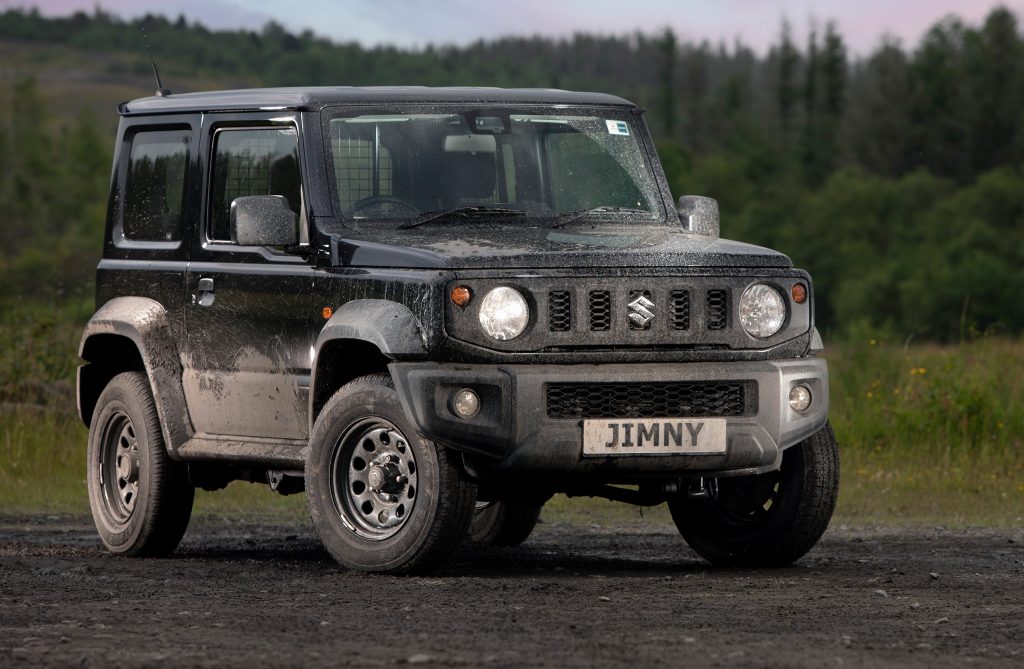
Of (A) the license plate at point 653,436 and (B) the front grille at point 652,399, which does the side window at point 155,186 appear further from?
(A) the license plate at point 653,436

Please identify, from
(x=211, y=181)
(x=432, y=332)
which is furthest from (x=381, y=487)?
(x=211, y=181)

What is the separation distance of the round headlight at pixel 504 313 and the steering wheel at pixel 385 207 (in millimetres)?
1057

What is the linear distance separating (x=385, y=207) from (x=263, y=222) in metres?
0.56

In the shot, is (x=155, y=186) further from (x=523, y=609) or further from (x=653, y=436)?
(x=523, y=609)

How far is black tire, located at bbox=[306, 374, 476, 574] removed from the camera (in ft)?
23.6

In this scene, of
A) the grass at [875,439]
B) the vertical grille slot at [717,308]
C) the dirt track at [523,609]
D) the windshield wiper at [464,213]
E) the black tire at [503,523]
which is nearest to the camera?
the dirt track at [523,609]

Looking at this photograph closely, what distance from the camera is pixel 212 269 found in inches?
334

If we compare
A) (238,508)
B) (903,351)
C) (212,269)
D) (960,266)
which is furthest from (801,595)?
(960,266)

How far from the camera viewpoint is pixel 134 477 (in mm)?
9055

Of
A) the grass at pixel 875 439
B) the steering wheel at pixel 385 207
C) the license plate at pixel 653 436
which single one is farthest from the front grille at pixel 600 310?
the grass at pixel 875 439

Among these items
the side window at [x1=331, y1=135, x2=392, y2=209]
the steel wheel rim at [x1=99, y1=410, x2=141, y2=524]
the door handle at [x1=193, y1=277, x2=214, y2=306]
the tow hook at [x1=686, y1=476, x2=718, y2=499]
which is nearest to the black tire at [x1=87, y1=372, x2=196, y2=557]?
the steel wheel rim at [x1=99, y1=410, x2=141, y2=524]

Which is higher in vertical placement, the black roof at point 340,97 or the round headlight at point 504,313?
the black roof at point 340,97

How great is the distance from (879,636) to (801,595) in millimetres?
1139

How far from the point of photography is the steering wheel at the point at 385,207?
8.07m
